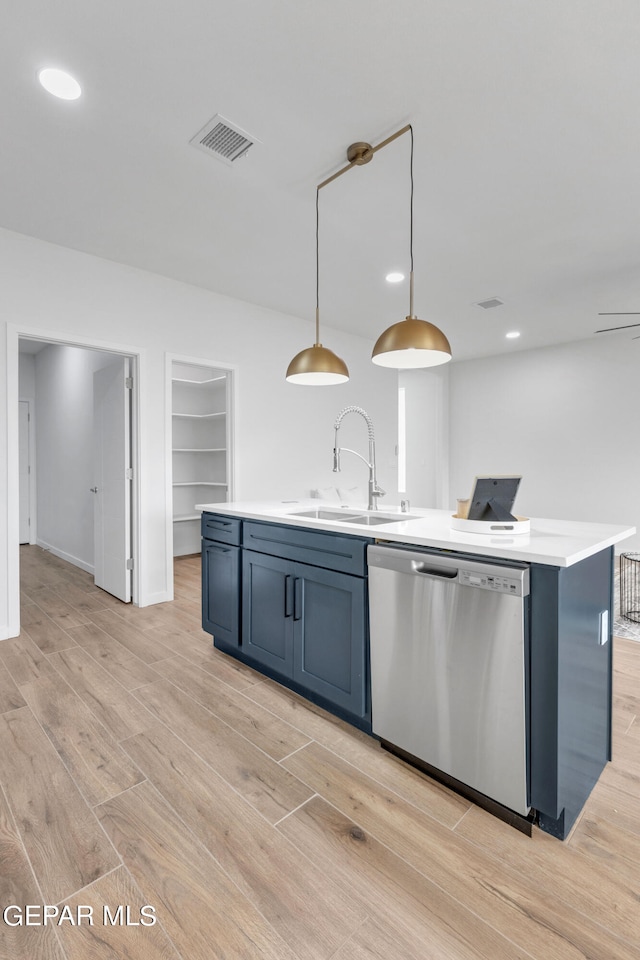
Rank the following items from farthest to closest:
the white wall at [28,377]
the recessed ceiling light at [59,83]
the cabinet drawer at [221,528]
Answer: the white wall at [28,377]
the cabinet drawer at [221,528]
the recessed ceiling light at [59,83]

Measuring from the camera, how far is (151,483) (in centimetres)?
384

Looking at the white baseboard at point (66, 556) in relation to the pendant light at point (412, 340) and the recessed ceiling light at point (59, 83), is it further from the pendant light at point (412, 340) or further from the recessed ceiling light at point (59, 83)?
the pendant light at point (412, 340)

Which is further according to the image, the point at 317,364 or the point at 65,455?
the point at 65,455

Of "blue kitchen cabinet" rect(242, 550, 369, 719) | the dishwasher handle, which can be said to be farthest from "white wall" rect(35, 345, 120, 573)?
the dishwasher handle

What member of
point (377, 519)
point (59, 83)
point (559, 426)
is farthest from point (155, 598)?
point (559, 426)

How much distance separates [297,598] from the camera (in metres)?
2.21

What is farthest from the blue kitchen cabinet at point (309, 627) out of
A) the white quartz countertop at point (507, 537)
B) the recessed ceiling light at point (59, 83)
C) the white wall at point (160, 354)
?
the recessed ceiling light at point (59, 83)

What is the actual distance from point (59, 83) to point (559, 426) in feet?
21.3

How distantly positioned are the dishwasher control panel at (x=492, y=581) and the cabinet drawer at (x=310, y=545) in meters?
0.46

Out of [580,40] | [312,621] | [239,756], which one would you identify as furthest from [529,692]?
[580,40]

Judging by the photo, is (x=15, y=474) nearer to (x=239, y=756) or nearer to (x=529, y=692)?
(x=239, y=756)

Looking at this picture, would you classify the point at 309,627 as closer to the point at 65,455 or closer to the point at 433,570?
the point at 433,570

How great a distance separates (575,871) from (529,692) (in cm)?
50

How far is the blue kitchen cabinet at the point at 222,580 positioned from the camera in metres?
2.63
